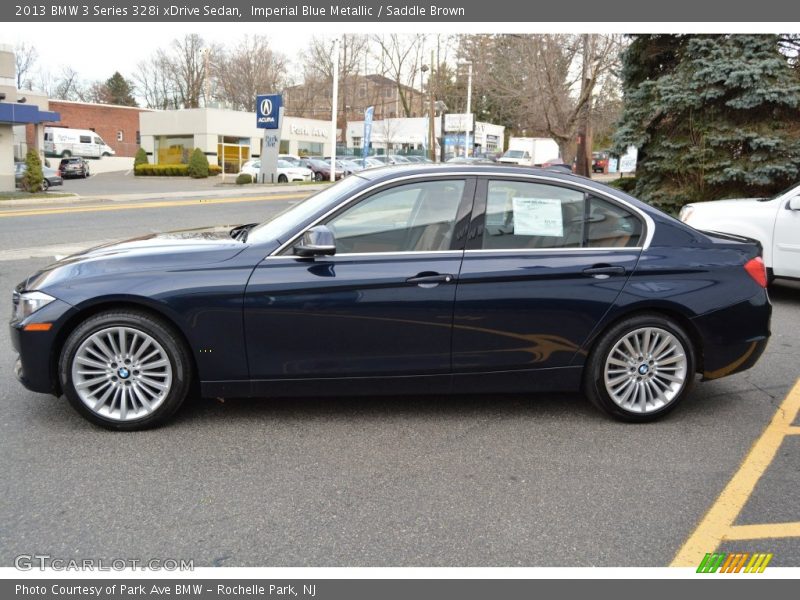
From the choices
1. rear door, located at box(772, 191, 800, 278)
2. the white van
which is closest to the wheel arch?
rear door, located at box(772, 191, 800, 278)

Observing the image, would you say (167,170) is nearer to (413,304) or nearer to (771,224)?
(771,224)

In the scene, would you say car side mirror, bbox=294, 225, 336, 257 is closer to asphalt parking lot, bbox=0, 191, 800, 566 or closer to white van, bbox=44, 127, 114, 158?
asphalt parking lot, bbox=0, 191, 800, 566

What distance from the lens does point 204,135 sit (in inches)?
1902

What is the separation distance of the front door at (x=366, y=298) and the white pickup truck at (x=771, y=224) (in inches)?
194

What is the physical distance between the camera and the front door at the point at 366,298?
167 inches

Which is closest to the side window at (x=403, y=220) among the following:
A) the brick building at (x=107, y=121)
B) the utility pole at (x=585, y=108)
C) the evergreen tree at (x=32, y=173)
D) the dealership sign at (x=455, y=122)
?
the utility pole at (x=585, y=108)

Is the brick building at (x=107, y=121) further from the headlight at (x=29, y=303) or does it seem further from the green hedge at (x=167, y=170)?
the headlight at (x=29, y=303)

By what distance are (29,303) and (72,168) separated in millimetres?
43818

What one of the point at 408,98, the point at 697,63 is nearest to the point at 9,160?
the point at 697,63

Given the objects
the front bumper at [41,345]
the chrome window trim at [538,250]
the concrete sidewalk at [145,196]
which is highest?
the chrome window trim at [538,250]

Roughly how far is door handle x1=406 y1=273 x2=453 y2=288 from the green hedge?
42524 mm

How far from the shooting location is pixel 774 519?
11.3 feet

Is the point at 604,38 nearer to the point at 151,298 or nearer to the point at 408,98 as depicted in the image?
the point at 151,298

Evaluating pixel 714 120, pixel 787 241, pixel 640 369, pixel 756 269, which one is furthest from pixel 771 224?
pixel 714 120
